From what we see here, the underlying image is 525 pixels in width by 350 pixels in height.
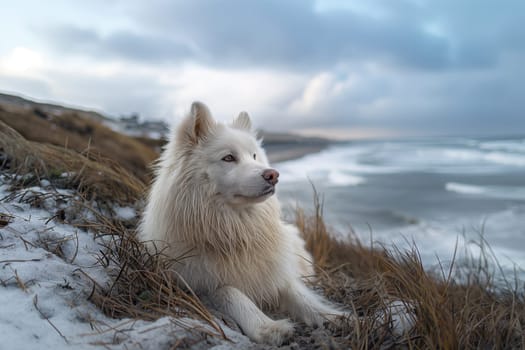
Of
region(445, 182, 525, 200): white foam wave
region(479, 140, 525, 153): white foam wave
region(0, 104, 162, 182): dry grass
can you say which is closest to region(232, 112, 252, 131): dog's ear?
region(0, 104, 162, 182): dry grass

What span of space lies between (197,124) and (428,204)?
448 inches

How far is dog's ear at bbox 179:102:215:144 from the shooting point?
3248 mm

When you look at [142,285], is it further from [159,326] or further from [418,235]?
[418,235]

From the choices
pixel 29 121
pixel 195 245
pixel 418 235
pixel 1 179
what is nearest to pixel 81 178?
pixel 1 179

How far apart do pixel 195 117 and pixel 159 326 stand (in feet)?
5.11

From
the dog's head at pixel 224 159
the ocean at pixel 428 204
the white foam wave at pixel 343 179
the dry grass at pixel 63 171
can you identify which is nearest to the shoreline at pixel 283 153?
the ocean at pixel 428 204

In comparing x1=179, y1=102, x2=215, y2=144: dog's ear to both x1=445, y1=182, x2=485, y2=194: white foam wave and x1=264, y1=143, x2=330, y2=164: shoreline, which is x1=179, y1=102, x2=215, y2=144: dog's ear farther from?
x1=264, y1=143, x2=330, y2=164: shoreline

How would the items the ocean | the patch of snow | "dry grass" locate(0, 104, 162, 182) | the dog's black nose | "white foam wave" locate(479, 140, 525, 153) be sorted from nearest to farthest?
the patch of snow < the dog's black nose < "dry grass" locate(0, 104, 162, 182) < the ocean < "white foam wave" locate(479, 140, 525, 153)

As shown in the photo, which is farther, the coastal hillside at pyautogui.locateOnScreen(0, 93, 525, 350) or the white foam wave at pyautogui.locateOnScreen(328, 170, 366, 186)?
the white foam wave at pyautogui.locateOnScreen(328, 170, 366, 186)

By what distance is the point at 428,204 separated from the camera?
43.1ft

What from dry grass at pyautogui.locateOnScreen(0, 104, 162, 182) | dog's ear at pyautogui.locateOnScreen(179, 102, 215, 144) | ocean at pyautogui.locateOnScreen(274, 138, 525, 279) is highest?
dog's ear at pyautogui.locateOnScreen(179, 102, 215, 144)

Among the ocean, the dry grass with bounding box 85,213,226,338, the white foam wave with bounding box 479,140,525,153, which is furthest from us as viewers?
the white foam wave with bounding box 479,140,525,153

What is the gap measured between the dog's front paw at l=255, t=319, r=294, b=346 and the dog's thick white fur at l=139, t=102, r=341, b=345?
0.24 m

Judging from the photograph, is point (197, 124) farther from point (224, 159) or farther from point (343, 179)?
point (343, 179)
